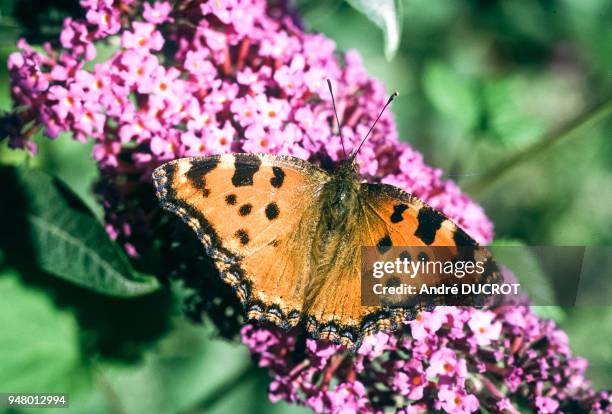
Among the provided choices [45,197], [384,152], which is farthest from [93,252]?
[384,152]

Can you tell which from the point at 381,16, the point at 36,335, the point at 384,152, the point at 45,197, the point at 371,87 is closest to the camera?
the point at 381,16

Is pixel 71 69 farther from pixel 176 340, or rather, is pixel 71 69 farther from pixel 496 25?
pixel 496 25

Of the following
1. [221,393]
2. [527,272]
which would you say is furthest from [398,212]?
[221,393]

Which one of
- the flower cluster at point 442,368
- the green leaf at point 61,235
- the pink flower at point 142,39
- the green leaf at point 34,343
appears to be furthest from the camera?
the green leaf at point 34,343

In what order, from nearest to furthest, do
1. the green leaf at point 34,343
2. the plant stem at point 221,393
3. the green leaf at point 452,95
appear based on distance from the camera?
the green leaf at point 34,343, the plant stem at point 221,393, the green leaf at point 452,95

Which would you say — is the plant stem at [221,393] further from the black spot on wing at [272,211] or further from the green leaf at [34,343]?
the black spot on wing at [272,211]

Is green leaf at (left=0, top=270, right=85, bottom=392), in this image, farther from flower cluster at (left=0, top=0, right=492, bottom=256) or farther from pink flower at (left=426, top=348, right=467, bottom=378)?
pink flower at (left=426, top=348, right=467, bottom=378)

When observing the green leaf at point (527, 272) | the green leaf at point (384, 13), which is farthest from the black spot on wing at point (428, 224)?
the green leaf at point (527, 272)
